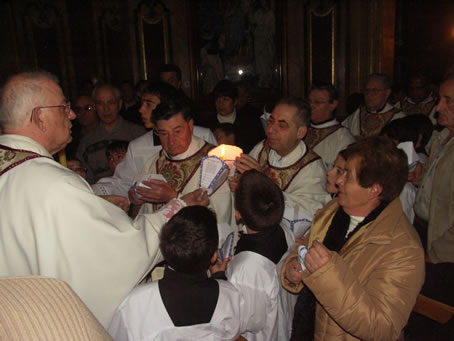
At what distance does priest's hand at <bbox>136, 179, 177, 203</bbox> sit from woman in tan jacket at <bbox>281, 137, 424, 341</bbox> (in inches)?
42.8

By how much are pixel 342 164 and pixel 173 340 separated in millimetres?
1335

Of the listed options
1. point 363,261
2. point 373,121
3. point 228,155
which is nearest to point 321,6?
point 373,121

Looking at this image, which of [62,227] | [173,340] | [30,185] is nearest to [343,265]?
[173,340]

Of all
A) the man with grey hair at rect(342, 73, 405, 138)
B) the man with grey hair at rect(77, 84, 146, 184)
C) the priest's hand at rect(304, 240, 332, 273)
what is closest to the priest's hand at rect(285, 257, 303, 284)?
the priest's hand at rect(304, 240, 332, 273)

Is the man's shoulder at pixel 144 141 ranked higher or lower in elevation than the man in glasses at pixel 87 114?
lower

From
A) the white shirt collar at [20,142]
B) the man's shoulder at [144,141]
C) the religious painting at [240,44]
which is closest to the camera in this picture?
the white shirt collar at [20,142]

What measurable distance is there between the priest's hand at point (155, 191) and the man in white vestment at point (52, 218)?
672 millimetres

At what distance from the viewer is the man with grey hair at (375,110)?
5.43m

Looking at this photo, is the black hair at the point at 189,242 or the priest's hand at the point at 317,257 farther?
the black hair at the point at 189,242

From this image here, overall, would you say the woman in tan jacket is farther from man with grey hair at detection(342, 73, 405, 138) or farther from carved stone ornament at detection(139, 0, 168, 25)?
carved stone ornament at detection(139, 0, 168, 25)

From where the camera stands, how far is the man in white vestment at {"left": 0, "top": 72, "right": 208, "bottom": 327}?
1804 millimetres

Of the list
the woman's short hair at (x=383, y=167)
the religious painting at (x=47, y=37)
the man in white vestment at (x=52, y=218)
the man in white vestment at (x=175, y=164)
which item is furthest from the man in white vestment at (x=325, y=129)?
the religious painting at (x=47, y=37)

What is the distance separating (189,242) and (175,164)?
1.66 m

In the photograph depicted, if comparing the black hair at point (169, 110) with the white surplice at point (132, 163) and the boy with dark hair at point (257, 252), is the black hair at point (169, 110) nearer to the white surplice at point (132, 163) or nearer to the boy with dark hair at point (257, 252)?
the white surplice at point (132, 163)
